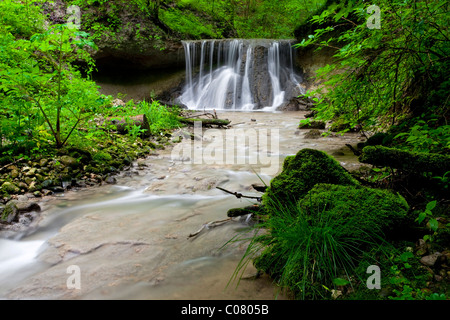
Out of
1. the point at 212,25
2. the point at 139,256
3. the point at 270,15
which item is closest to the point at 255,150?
the point at 139,256

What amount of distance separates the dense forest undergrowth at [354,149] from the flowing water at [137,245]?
0.34 meters

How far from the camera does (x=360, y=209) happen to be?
6.52 feet

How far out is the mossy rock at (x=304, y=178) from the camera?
97.0 inches

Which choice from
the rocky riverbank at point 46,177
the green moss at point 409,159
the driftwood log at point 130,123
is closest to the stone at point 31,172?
the rocky riverbank at point 46,177

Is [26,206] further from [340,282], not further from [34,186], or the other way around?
[340,282]

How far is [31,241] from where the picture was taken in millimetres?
2816

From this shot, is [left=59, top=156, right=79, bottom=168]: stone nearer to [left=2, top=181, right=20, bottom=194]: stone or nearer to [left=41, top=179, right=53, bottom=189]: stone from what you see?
[left=41, top=179, right=53, bottom=189]: stone

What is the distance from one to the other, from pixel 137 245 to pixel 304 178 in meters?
1.68

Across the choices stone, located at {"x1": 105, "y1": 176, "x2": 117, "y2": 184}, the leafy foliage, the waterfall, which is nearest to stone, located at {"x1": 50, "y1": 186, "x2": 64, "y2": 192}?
stone, located at {"x1": 105, "y1": 176, "x2": 117, "y2": 184}

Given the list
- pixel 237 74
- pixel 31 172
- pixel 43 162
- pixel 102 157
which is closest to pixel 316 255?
pixel 31 172

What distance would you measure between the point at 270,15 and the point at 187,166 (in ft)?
80.6

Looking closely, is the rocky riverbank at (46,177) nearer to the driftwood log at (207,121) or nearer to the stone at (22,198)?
the stone at (22,198)
